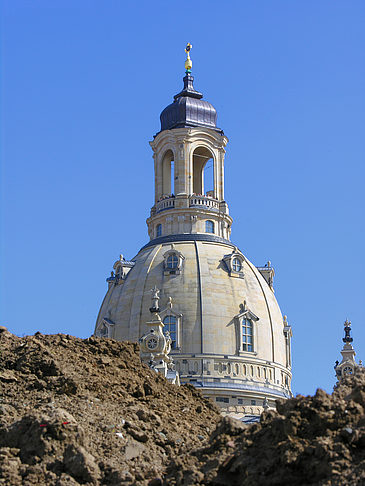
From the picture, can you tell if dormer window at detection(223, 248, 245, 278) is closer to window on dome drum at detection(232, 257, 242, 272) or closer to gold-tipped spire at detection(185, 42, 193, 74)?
window on dome drum at detection(232, 257, 242, 272)

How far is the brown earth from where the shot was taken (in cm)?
2519

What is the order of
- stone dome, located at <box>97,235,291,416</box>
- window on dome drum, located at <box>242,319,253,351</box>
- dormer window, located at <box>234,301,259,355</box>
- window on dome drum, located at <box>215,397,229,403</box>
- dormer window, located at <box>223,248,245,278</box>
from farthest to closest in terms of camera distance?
1. dormer window, located at <box>223,248,245,278</box>
2. window on dome drum, located at <box>242,319,253,351</box>
3. dormer window, located at <box>234,301,259,355</box>
4. stone dome, located at <box>97,235,291,416</box>
5. window on dome drum, located at <box>215,397,229,403</box>

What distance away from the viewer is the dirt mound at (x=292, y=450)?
80.8 ft

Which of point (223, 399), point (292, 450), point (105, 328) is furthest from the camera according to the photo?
point (105, 328)

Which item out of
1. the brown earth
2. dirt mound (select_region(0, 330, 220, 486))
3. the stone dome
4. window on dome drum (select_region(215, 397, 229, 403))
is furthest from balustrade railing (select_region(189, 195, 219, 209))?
the brown earth

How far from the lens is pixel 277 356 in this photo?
290ft

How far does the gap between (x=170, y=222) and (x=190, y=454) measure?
216 ft

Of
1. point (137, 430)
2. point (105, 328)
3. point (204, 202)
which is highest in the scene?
point (204, 202)

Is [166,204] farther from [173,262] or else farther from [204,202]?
[173,262]

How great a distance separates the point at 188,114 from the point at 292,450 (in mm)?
73880

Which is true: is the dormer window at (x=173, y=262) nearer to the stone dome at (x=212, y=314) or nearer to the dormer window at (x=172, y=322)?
the stone dome at (x=212, y=314)

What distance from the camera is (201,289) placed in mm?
86188

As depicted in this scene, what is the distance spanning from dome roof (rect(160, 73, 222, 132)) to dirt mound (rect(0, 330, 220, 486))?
62.1 m

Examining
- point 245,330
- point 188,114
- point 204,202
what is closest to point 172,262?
point 245,330
